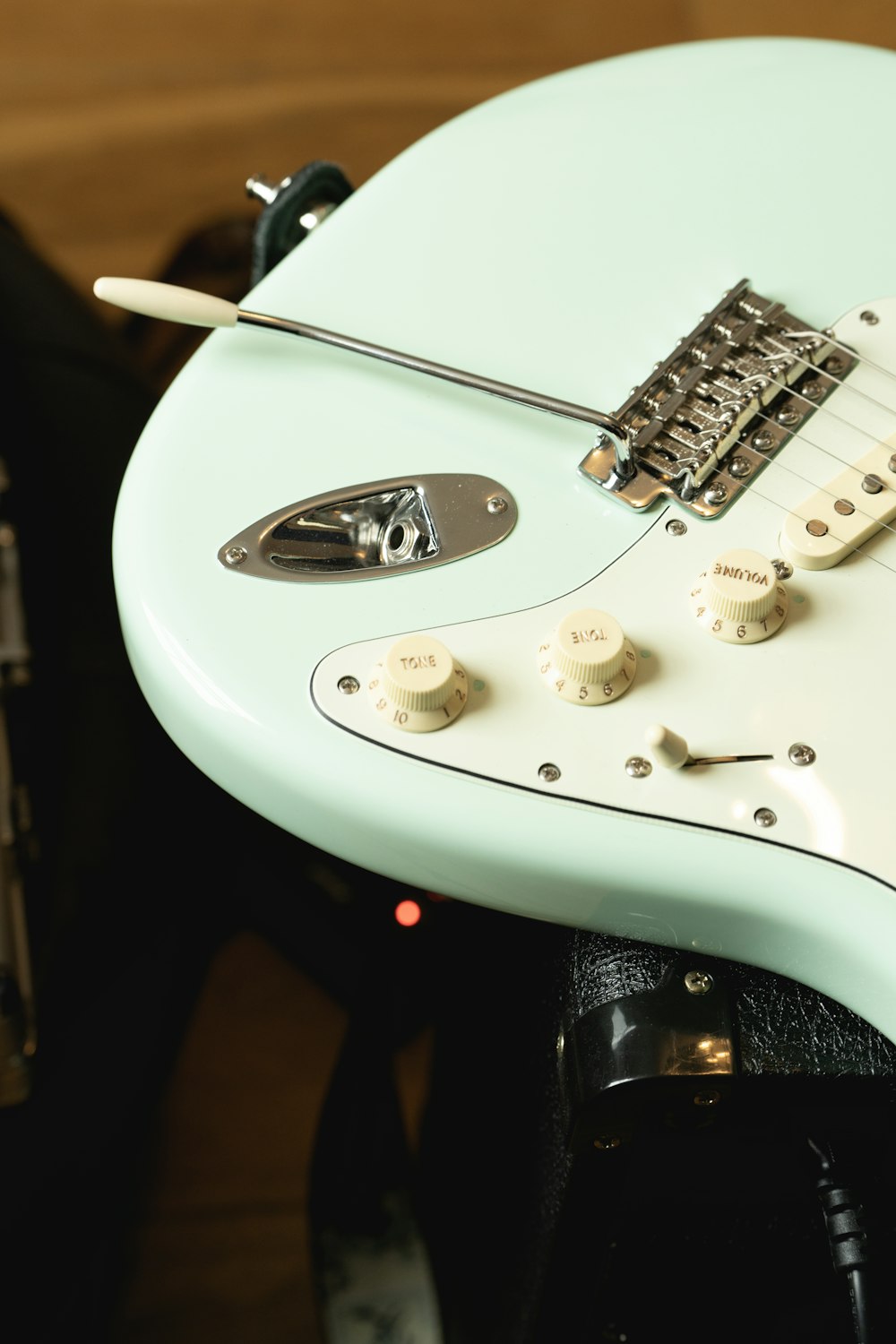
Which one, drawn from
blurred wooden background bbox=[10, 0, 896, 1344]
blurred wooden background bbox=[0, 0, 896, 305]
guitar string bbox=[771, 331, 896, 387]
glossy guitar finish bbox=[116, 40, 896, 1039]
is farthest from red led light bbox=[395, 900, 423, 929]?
blurred wooden background bbox=[0, 0, 896, 305]

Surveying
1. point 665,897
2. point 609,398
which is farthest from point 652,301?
point 665,897

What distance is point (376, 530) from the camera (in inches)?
22.5

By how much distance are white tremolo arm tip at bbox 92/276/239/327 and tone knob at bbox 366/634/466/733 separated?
0.69ft

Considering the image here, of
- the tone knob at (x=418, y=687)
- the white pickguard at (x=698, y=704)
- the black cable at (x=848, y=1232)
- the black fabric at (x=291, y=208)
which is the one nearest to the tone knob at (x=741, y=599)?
the white pickguard at (x=698, y=704)

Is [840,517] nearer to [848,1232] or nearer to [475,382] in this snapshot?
[475,382]

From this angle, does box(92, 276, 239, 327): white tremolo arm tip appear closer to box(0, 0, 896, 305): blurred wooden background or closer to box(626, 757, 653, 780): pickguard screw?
box(626, 757, 653, 780): pickguard screw

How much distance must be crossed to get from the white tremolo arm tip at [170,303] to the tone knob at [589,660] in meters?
0.24

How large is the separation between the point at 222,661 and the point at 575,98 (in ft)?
1.32

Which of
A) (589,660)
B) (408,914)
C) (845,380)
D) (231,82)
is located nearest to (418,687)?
(589,660)

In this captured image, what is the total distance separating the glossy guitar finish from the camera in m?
0.48

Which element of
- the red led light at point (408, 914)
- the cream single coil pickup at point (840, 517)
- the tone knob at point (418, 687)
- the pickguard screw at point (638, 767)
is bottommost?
the red led light at point (408, 914)

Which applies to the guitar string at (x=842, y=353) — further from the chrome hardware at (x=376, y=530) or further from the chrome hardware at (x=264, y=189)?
the chrome hardware at (x=264, y=189)

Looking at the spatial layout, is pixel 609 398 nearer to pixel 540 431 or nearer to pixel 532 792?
pixel 540 431

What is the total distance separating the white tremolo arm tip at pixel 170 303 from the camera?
605mm
